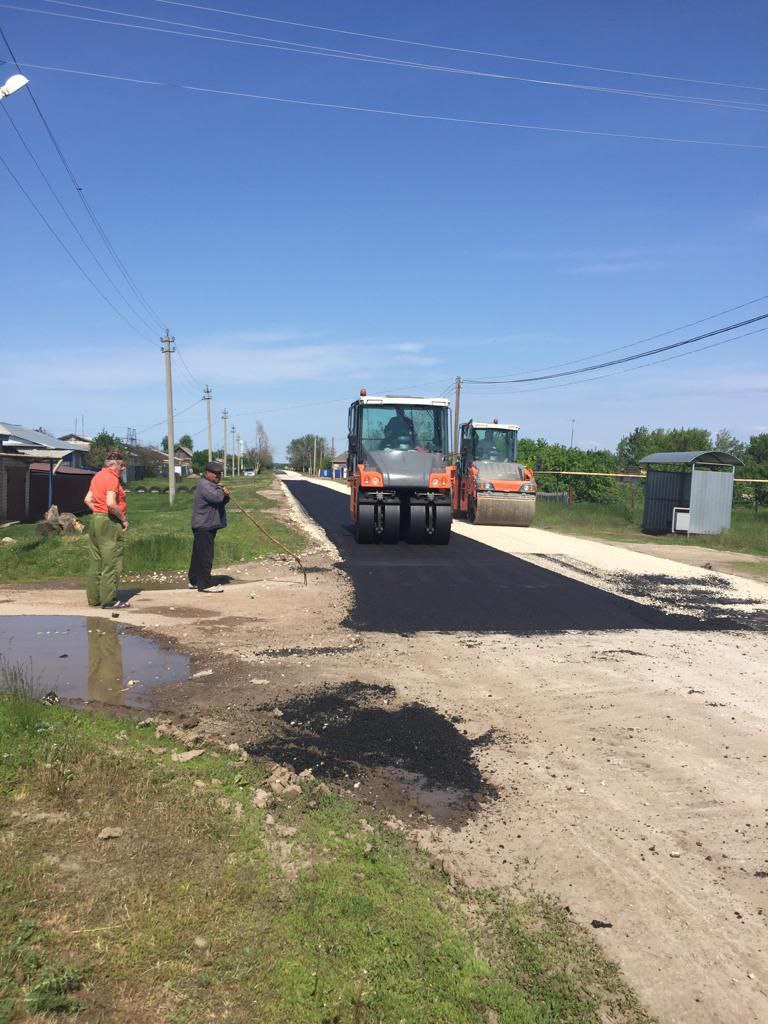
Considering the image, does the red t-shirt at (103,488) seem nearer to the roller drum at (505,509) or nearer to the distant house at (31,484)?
the distant house at (31,484)

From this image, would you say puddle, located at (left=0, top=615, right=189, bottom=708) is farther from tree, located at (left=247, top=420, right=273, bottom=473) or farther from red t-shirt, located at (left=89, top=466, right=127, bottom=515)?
tree, located at (left=247, top=420, right=273, bottom=473)

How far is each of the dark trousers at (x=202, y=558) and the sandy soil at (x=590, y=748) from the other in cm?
65

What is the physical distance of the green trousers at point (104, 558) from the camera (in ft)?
30.1

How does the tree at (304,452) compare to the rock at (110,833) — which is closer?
the rock at (110,833)

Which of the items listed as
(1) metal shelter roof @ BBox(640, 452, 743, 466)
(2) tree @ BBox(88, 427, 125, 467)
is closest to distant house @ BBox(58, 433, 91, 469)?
(2) tree @ BBox(88, 427, 125, 467)

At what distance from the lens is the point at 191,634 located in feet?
27.0

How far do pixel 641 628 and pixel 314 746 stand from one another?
532cm

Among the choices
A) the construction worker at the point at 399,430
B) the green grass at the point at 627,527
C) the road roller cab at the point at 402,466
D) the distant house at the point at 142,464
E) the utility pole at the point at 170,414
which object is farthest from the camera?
the distant house at the point at 142,464

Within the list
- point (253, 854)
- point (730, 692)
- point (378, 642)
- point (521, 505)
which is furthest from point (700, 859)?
point (521, 505)

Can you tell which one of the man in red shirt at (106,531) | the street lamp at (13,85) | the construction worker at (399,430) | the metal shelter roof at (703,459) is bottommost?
the man in red shirt at (106,531)

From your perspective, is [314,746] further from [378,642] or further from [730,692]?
[730,692]

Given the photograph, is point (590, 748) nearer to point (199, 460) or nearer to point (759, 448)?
point (759, 448)

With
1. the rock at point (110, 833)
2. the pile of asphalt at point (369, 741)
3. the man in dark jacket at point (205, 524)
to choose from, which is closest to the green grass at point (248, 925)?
the rock at point (110, 833)

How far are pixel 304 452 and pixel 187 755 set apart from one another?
154 metres
